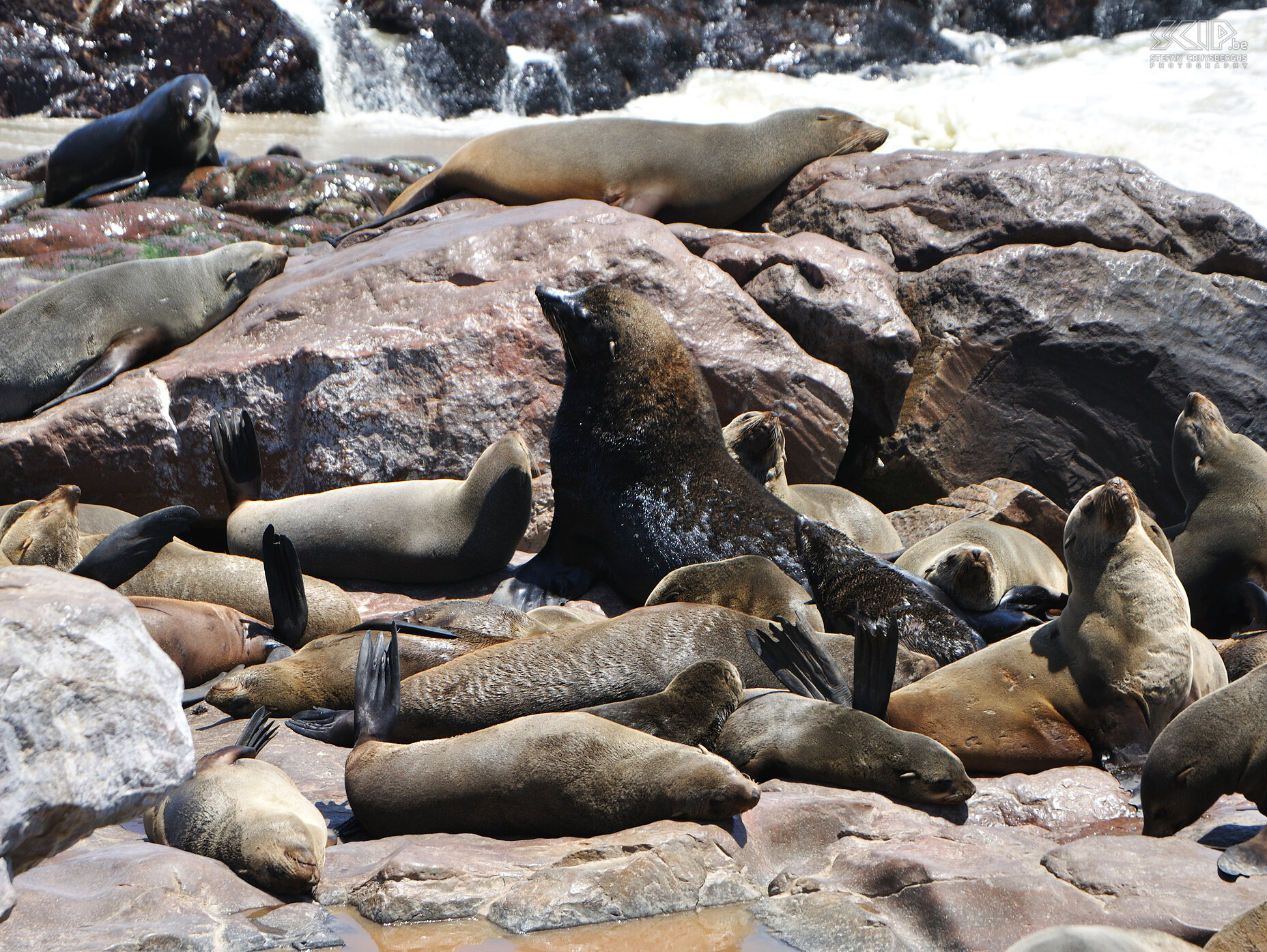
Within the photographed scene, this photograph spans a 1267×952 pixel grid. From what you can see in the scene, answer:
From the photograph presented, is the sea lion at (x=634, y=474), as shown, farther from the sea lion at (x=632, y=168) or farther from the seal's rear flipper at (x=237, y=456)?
the sea lion at (x=632, y=168)

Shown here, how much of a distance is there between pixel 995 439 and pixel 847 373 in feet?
3.52

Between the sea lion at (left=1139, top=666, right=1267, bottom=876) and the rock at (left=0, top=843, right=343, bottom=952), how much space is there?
7.17ft

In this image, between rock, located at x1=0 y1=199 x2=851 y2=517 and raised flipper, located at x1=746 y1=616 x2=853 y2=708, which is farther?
rock, located at x1=0 y1=199 x2=851 y2=517

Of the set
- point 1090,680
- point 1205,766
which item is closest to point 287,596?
point 1090,680

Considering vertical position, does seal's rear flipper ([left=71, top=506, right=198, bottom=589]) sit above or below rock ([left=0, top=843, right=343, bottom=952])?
below

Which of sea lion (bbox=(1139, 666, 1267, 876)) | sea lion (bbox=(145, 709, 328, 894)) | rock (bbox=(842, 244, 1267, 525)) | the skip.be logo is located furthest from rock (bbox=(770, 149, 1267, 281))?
the skip.be logo

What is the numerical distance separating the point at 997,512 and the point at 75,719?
5.97m

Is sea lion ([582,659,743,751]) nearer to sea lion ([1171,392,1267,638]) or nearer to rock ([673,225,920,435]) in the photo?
sea lion ([1171,392,1267,638])

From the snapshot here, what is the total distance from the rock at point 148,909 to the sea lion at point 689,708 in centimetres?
110

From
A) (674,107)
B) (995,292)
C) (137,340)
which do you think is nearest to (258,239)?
(137,340)

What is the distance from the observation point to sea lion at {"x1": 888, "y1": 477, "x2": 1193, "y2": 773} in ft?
12.6

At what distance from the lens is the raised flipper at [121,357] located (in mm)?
6855

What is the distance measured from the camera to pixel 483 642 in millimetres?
4520

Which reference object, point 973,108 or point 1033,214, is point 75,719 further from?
point 973,108
